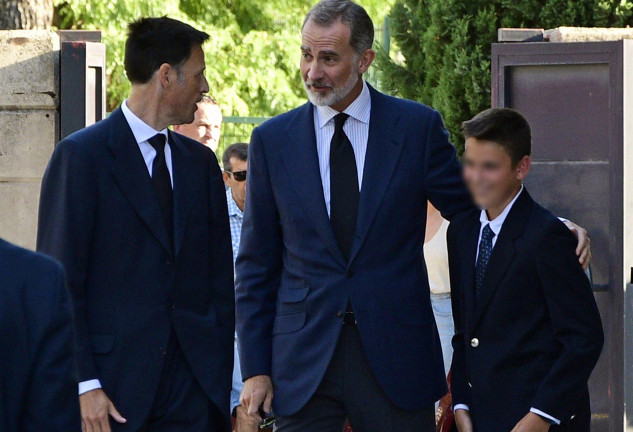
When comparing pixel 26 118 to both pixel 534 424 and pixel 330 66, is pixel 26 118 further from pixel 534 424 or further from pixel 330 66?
pixel 534 424

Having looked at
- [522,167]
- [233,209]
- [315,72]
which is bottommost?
[233,209]

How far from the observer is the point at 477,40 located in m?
10.1

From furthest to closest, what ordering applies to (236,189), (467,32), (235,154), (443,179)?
(467,32), (235,154), (236,189), (443,179)

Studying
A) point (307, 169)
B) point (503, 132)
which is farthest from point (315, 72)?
point (503, 132)

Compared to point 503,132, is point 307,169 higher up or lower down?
lower down

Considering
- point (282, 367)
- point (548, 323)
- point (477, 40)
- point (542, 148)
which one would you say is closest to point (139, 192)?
point (282, 367)

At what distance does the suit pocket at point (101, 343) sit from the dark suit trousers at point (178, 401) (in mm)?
189

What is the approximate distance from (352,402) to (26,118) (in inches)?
126

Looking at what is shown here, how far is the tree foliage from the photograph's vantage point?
1366 cm

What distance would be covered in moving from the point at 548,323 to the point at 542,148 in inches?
91.3

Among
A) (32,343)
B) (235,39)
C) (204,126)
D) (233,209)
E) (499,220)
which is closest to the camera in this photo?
(32,343)

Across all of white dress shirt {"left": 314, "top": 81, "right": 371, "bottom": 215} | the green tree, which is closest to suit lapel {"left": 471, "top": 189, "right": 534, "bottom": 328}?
white dress shirt {"left": 314, "top": 81, "right": 371, "bottom": 215}

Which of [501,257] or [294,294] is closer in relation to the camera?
[501,257]

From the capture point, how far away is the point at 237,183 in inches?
280
